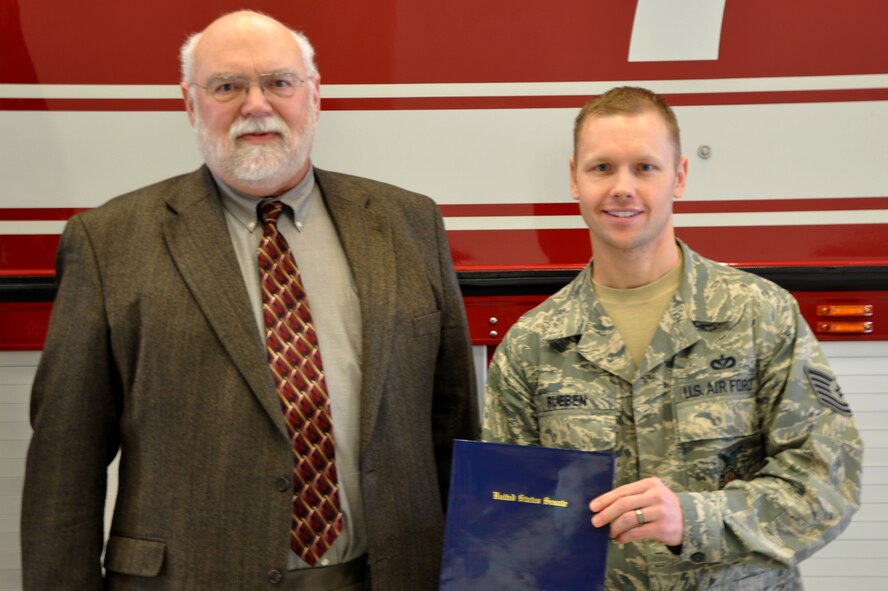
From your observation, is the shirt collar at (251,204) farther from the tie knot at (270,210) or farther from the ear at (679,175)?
the ear at (679,175)

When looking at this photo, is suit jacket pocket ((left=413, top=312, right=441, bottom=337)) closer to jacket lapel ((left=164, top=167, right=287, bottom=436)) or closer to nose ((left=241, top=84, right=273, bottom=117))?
jacket lapel ((left=164, top=167, right=287, bottom=436))

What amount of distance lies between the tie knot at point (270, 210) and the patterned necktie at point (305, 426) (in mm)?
181

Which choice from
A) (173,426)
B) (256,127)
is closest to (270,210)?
(256,127)

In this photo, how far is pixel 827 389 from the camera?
1889mm

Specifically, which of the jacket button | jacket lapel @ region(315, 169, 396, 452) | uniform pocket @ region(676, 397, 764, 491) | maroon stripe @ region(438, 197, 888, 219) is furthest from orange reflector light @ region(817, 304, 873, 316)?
the jacket button

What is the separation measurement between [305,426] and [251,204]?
0.51 m

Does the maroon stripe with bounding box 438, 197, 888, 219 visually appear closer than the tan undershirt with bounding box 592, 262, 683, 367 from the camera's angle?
No

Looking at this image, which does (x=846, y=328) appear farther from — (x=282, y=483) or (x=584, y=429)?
(x=282, y=483)

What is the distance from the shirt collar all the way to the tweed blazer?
0.25ft

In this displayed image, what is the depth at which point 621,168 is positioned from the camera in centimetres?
202

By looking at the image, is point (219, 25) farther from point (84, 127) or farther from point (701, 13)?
point (701, 13)

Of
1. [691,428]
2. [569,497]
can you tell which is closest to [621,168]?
[691,428]

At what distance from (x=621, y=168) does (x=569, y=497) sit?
643 mm

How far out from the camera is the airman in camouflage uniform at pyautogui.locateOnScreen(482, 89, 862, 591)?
183 cm
